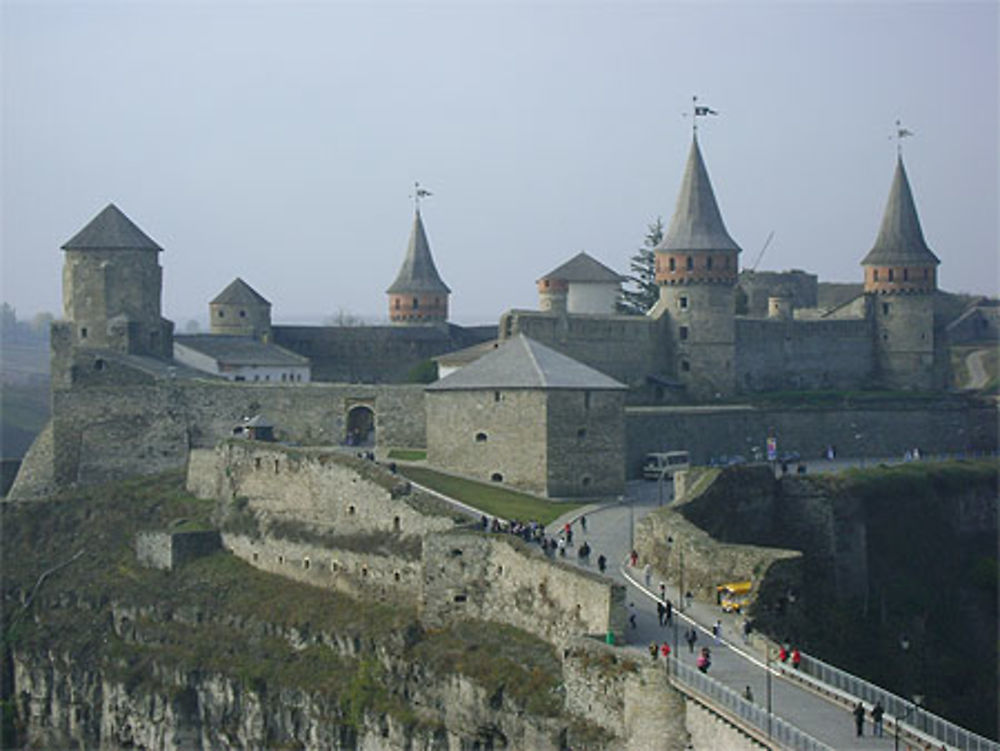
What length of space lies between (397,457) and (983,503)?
73.0ft

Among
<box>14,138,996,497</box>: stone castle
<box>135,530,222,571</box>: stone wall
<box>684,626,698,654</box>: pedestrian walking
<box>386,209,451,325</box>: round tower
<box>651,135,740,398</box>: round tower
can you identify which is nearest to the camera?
<box>684,626,698,654</box>: pedestrian walking

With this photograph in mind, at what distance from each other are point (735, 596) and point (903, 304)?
43.9 meters

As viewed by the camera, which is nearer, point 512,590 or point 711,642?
point 711,642

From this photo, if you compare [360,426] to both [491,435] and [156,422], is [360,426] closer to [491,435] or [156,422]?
[156,422]

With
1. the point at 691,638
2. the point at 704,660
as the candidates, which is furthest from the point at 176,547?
the point at 704,660

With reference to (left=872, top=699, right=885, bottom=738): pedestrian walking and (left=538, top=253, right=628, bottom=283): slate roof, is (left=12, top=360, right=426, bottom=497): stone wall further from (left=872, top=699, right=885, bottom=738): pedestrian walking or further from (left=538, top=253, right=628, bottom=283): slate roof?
(left=872, top=699, right=885, bottom=738): pedestrian walking

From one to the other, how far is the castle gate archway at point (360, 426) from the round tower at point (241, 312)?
542 inches

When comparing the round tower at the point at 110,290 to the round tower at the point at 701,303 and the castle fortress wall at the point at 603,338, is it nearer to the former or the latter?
the castle fortress wall at the point at 603,338

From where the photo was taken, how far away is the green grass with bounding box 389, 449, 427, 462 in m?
61.9

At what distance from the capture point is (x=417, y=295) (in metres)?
90.2

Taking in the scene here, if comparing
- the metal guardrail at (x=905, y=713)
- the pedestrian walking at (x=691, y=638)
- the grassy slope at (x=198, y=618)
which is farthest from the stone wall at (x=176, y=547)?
the metal guardrail at (x=905, y=713)

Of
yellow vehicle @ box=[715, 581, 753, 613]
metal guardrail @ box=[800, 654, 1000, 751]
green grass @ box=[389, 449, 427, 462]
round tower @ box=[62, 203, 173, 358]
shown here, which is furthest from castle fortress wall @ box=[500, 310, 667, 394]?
metal guardrail @ box=[800, 654, 1000, 751]

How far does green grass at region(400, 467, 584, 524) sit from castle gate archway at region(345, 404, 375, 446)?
659 cm

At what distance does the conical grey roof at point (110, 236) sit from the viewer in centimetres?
6994
